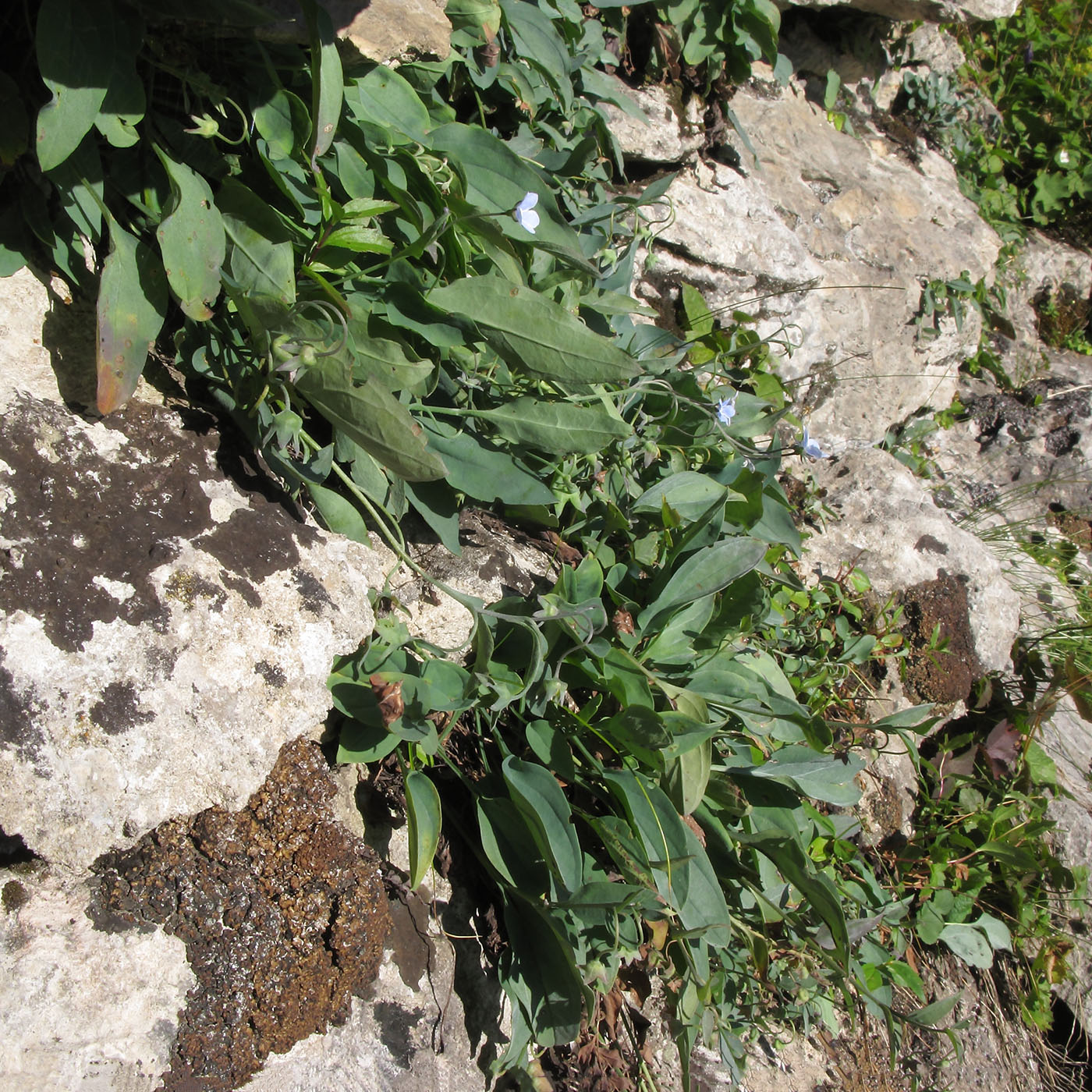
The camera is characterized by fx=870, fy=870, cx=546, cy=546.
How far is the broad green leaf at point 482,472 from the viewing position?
1.75 meters

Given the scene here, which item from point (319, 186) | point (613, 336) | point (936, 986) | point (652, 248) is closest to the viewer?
point (319, 186)

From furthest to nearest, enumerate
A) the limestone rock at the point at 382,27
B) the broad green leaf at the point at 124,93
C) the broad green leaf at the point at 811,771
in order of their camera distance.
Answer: the broad green leaf at the point at 811,771 < the limestone rock at the point at 382,27 < the broad green leaf at the point at 124,93

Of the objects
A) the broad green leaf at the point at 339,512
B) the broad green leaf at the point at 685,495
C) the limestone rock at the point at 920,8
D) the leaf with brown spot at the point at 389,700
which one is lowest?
the leaf with brown spot at the point at 389,700

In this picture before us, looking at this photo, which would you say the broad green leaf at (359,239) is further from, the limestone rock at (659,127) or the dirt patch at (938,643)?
the dirt patch at (938,643)

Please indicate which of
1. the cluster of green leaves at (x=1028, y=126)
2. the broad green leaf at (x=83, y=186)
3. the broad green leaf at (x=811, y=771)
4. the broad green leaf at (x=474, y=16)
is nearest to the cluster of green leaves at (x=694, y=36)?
the broad green leaf at (x=474, y=16)

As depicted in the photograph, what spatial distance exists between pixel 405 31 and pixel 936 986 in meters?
2.83

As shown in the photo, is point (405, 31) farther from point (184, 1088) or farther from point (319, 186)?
point (184, 1088)

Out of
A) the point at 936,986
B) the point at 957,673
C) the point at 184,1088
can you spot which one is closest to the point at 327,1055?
the point at 184,1088

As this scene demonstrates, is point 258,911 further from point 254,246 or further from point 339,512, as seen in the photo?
point 254,246

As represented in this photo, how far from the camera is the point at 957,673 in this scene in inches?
113

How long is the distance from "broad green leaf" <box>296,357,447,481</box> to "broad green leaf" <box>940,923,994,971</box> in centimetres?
213

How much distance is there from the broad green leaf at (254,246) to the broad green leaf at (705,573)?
934 mm

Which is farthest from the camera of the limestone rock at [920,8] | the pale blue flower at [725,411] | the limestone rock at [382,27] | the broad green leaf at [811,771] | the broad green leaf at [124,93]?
the limestone rock at [920,8]

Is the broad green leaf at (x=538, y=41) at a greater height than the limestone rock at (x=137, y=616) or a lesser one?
greater
